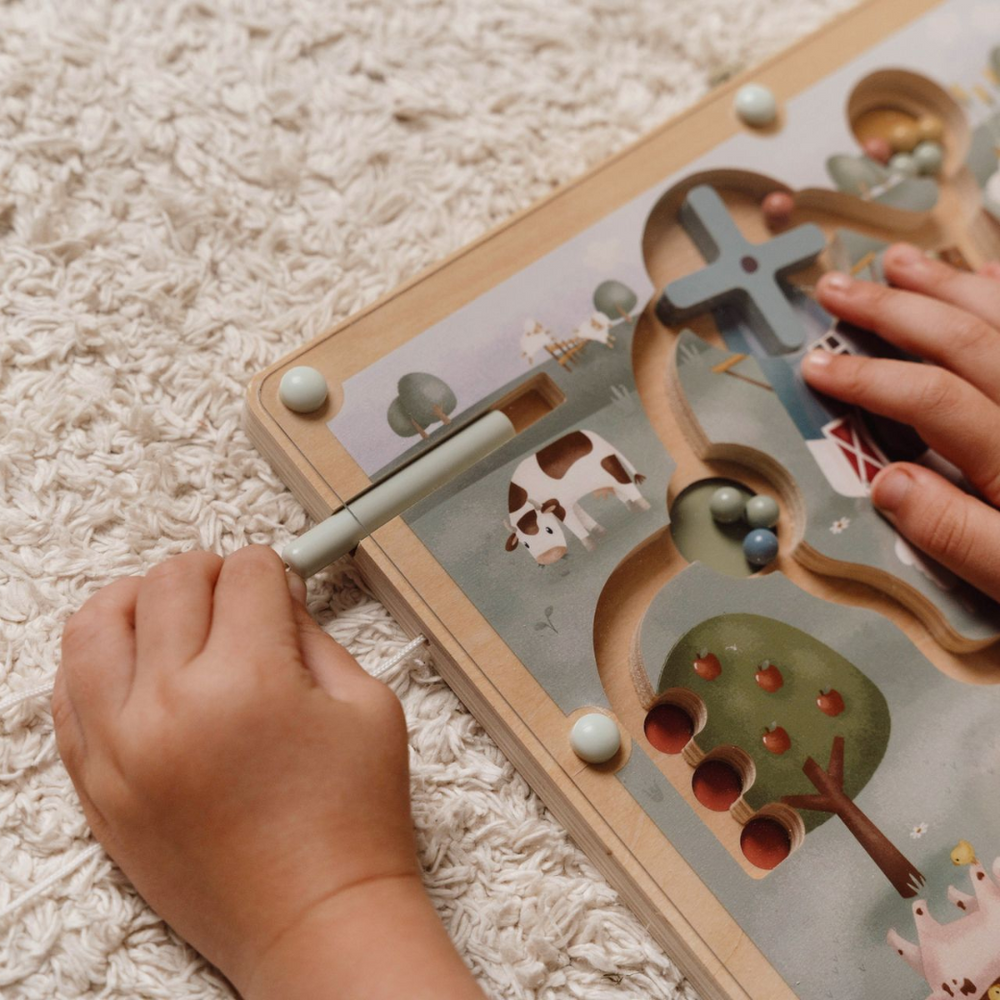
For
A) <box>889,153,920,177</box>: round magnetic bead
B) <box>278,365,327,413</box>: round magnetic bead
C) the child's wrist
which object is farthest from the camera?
<box>889,153,920,177</box>: round magnetic bead

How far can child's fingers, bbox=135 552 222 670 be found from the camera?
1.43 feet

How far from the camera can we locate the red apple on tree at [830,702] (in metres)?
0.51

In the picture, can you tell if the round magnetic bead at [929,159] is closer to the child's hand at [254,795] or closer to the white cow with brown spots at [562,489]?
the white cow with brown spots at [562,489]

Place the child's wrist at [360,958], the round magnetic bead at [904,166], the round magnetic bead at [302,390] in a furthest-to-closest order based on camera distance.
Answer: the round magnetic bead at [904,166]
the round magnetic bead at [302,390]
the child's wrist at [360,958]

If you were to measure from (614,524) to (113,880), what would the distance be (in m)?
0.30

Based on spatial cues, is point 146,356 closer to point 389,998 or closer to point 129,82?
point 129,82

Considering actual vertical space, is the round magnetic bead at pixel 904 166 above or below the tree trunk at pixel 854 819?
above

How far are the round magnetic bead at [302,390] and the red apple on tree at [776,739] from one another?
0.28 meters

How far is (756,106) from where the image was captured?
0.60 meters

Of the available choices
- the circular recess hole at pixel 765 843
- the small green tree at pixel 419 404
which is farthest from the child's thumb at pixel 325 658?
the circular recess hole at pixel 765 843

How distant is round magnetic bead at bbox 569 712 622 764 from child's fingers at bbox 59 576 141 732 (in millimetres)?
206

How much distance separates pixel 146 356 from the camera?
0.55 meters

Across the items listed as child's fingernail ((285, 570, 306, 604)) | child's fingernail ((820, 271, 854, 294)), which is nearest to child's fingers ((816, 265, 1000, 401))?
child's fingernail ((820, 271, 854, 294))

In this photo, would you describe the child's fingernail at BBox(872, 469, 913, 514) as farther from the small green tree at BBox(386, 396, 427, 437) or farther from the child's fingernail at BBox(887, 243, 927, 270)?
the small green tree at BBox(386, 396, 427, 437)
